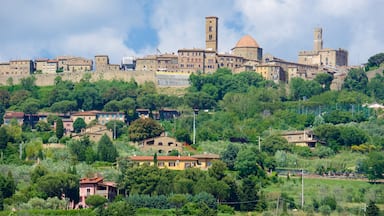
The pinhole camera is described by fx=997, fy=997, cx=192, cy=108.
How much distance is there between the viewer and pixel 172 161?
158 ft

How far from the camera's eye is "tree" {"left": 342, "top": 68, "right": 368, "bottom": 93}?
68375mm

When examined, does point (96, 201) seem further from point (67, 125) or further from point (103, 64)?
point (103, 64)

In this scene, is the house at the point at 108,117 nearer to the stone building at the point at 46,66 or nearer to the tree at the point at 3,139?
the tree at the point at 3,139

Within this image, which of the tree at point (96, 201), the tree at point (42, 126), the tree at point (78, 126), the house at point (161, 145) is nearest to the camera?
the tree at point (96, 201)

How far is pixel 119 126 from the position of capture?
57.4 metres

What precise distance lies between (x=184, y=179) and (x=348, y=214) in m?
7.01

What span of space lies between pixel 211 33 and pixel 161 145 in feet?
90.0

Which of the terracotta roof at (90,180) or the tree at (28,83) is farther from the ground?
the tree at (28,83)

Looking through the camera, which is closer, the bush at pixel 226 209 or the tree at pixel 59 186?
the bush at pixel 226 209

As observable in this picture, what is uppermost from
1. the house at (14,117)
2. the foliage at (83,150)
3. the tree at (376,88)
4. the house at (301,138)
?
the tree at (376,88)

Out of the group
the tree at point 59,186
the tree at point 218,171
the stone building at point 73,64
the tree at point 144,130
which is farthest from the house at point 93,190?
the stone building at point 73,64

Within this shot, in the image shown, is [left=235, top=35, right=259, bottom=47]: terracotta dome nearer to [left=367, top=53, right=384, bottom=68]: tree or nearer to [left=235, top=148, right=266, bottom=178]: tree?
[left=367, top=53, right=384, bottom=68]: tree

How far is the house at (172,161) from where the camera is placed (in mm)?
47469

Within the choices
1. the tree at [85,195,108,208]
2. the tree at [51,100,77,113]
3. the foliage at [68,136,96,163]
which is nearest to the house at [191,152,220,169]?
the foliage at [68,136,96,163]
